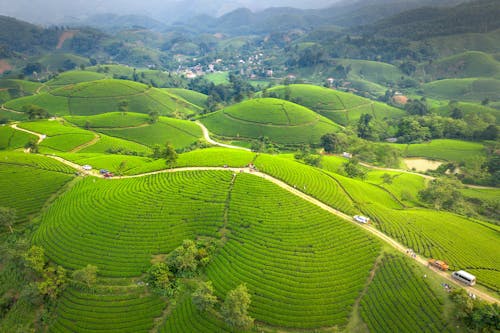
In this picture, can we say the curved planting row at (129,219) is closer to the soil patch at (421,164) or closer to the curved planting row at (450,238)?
the curved planting row at (450,238)

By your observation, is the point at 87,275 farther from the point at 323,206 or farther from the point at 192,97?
the point at 192,97

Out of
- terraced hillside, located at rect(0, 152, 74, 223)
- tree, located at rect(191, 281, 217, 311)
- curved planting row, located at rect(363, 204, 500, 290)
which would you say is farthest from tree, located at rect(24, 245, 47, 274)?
curved planting row, located at rect(363, 204, 500, 290)

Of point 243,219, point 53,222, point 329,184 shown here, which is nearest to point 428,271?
point 329,184

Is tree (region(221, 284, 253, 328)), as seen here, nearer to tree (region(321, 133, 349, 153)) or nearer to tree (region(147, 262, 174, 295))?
tree (region(147, 262, 174, 295))

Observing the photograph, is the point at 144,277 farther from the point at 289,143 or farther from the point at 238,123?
the point at 238,123

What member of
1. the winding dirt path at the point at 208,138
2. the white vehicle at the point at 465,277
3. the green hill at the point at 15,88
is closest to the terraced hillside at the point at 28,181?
the winding dirt path at the point at 208,138

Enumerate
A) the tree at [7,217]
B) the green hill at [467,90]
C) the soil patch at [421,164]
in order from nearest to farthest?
1. the tree at [7,217]
2. the soil patch at [421,164]
3. the green hill at [467,90]

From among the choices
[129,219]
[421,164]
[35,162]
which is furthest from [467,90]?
[35,162]
